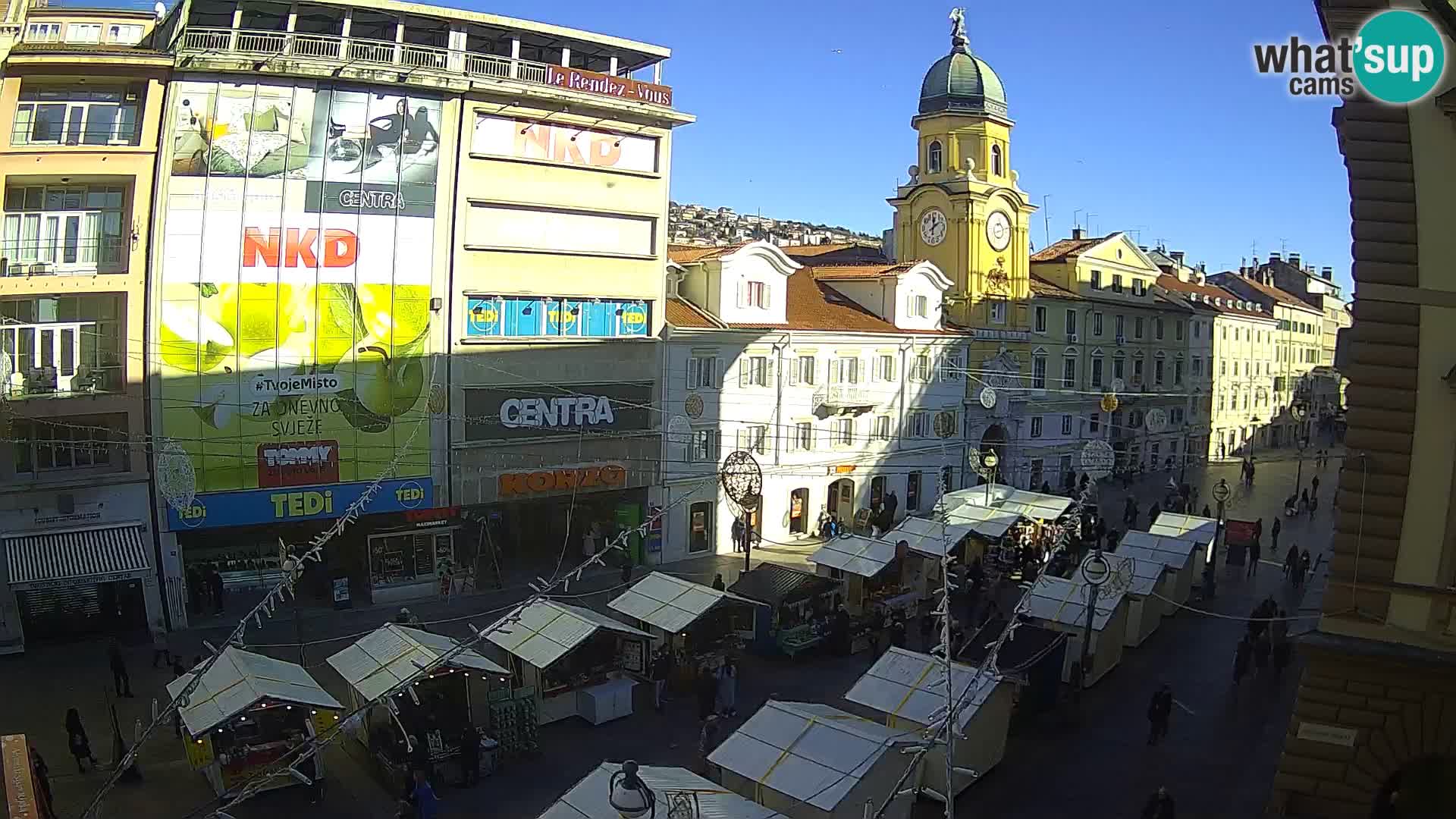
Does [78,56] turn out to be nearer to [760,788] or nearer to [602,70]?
[602,70]

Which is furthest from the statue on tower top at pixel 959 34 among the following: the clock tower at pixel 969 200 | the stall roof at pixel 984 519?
the stall roof at pixel 984 519

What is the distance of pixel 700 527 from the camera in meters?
35.9

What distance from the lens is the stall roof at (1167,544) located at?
27469 millimetres

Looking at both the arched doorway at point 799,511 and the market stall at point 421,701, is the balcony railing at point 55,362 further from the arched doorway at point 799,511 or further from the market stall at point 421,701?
the arched doorway at point 799,511

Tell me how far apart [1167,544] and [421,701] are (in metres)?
19.8

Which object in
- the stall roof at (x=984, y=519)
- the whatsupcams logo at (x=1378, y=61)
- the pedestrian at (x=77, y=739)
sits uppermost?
the whatsupcams logo at (x=1378, y=61)

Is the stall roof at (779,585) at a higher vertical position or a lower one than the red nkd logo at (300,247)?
lower

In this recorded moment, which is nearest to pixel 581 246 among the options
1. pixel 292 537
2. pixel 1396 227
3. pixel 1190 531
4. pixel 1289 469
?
pixel 292 537

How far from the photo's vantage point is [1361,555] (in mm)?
13133

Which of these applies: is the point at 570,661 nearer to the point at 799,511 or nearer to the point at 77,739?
the point at 77,739

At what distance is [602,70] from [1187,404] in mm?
42766

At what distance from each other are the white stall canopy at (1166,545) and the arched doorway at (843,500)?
44.6 feet

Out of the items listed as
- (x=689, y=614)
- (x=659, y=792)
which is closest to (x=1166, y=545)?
(x=689, y=614)

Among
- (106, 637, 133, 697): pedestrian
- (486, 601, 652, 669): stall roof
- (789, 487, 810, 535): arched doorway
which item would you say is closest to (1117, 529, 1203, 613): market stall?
(789, 487, 810, 535): arched doorway
